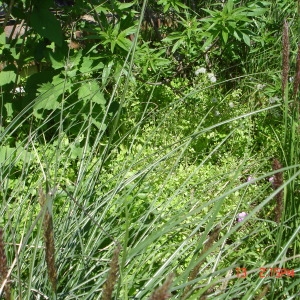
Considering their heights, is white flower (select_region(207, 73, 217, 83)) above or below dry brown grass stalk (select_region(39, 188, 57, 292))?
below

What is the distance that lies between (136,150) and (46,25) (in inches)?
34.4

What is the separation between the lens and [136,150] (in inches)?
129

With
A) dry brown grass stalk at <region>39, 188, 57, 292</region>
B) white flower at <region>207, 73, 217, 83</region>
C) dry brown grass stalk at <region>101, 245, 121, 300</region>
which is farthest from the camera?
white flower at <region>207, 73, 217, 83</region>

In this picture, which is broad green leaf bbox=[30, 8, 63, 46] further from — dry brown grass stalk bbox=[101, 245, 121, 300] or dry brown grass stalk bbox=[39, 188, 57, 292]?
dry brown grass stalk bbox=[101, 245, 121, 300]

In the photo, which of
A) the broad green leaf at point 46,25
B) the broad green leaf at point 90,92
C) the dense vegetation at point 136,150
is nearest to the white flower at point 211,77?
the dense vegetation at point 136,150

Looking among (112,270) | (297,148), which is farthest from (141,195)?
(112,270)

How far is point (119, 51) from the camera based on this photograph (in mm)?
3246

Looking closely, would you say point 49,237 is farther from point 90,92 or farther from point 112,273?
point 90,92

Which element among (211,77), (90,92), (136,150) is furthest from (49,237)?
(211,77)

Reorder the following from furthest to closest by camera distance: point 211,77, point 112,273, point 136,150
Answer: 1. point 211,77
2. point 136,150
3. point 112,273

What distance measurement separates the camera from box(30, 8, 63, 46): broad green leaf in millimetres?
2930

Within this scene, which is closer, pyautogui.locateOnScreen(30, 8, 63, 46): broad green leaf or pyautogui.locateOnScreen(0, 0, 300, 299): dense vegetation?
pyautogui.locateOnScreen(0, 0, 300, 299): dense vegetation

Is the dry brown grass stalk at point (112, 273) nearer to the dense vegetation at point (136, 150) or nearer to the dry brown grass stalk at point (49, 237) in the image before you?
the dry brown grass stalk at point (49, 237)

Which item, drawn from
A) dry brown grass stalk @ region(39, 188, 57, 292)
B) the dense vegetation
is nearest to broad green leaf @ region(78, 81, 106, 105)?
the dense vegetation
